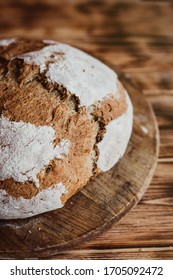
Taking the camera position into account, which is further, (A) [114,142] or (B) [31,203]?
(A) [114,142]

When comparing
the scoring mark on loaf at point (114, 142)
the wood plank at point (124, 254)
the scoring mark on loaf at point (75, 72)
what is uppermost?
the scoring mark on loaf at point (75, 72)

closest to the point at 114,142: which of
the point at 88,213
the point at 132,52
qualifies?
the point at 88,213

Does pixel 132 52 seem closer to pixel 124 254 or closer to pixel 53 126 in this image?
pixel 53 126

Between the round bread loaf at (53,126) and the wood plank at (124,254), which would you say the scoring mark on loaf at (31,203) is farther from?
the wood plank at (124,254)

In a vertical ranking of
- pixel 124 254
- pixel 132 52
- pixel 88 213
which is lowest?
pixel 124 254

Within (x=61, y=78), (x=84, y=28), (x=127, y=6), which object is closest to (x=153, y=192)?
(x=61, y=78)

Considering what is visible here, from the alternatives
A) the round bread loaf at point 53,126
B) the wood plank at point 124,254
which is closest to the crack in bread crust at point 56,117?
the round bread loaf at point 53,126
